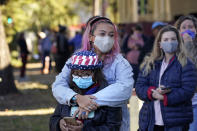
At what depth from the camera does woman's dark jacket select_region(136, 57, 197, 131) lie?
19.6 feet

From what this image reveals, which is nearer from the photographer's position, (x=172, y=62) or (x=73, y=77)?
(x=73, y=77)

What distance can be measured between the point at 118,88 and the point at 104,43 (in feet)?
1.41

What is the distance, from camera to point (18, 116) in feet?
41.2

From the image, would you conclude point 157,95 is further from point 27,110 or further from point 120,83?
point 27,110

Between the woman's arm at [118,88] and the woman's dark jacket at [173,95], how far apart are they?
4.44ft

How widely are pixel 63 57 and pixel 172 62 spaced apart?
1525 centimetres

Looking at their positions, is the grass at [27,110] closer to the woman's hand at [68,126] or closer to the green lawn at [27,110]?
the green lawn at [27,110]

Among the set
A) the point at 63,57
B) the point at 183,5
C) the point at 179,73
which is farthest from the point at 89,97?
the point at 183,5

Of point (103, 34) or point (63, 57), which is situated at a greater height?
point (103, 34)


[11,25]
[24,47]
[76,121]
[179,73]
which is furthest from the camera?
[11,25]

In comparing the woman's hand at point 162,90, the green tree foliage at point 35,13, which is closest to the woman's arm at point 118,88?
the woman's hand at point 162,90

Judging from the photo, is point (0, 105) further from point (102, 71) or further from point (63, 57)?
point (102, 71)

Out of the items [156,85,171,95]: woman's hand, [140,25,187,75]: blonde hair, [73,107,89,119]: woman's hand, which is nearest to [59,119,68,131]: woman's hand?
[73,107,89,119]: woman's hand

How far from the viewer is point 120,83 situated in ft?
15.2
